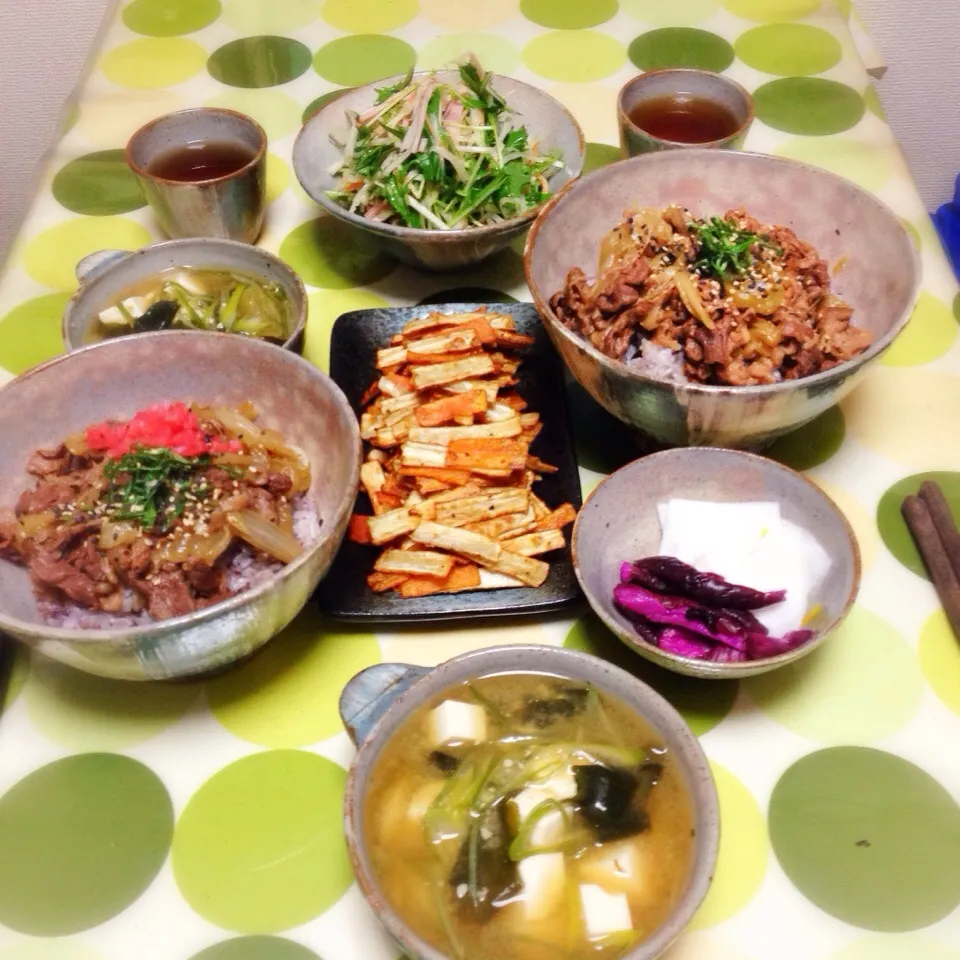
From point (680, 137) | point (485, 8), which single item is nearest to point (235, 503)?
point (680, 137)

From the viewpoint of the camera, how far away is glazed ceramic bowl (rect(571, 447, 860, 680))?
1.53 meters

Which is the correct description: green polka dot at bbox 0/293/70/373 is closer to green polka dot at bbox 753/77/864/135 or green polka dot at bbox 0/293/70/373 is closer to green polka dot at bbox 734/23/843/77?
green polka dot at bbox 753/77/864/135

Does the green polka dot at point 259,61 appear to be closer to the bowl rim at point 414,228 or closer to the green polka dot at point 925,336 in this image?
the bowl rim at point 414,228

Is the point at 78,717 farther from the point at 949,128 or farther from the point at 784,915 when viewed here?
the point at 949,128

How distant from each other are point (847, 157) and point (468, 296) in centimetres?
122

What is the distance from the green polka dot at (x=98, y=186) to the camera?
8.42 feet

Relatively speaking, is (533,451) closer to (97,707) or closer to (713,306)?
(713,306)

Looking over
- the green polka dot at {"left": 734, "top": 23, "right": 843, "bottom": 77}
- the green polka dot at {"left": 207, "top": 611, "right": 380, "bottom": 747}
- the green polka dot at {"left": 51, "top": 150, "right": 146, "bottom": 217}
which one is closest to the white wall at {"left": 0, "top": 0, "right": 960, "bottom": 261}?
the green polka dot at {"left": 734, "top": 23, "right": 843, "bottom": 77}

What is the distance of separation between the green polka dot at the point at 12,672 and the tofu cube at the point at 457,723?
0.78 metres

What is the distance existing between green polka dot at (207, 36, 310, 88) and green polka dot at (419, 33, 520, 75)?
42 cm

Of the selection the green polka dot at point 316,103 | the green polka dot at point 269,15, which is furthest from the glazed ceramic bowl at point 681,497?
the green polka dot at point 269,15

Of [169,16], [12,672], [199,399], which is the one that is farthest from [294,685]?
[169,16]

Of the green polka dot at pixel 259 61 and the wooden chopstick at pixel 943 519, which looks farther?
the green polka dot at pixel 259 61

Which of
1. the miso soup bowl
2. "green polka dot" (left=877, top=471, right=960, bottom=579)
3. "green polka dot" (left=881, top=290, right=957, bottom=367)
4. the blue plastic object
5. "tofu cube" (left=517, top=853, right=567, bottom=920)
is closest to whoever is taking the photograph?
the miso soup bowl
